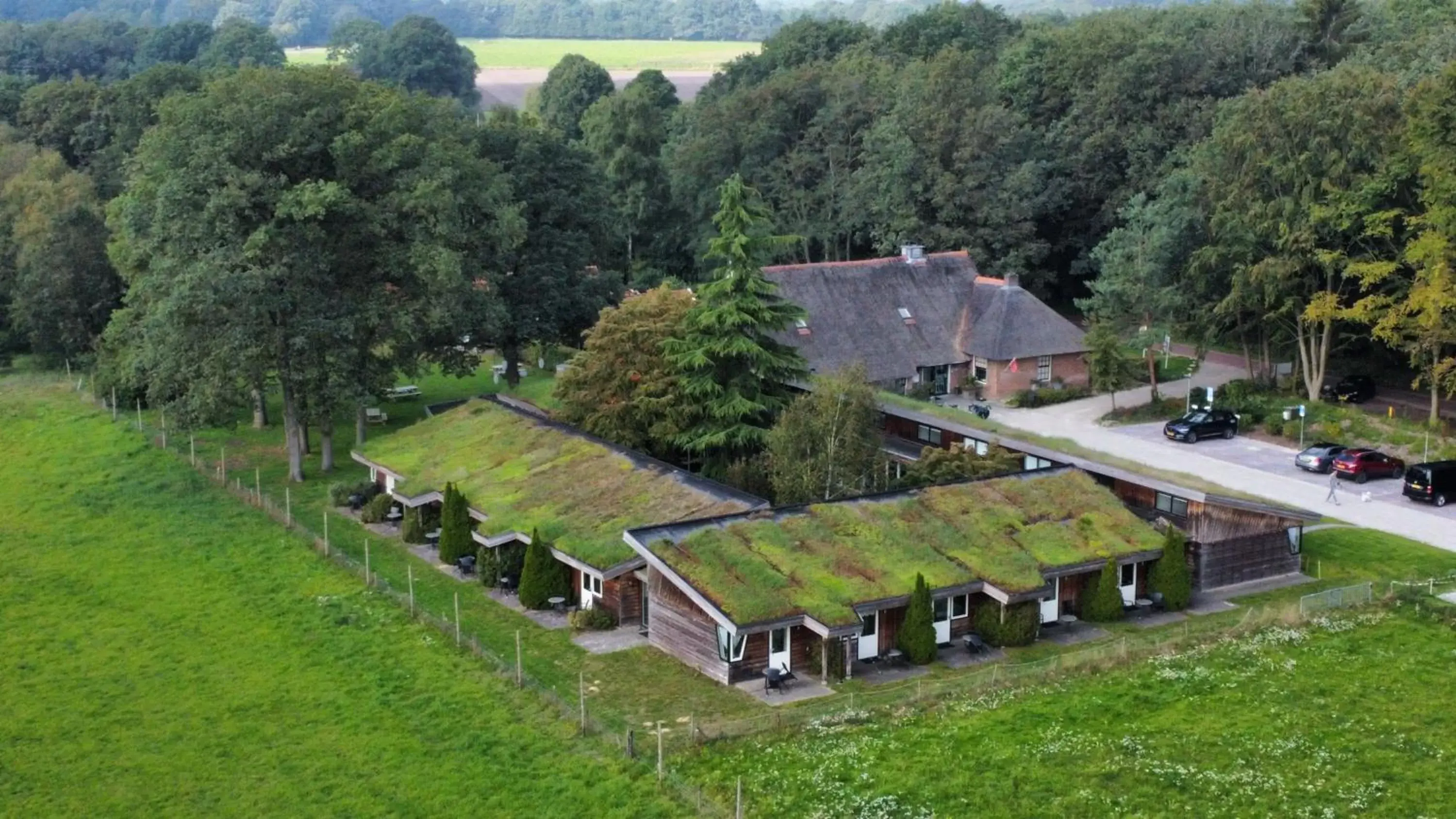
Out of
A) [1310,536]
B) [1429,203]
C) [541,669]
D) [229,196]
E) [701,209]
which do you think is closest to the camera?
[541,669]

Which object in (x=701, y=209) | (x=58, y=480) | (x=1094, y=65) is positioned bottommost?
(x=58, y=480)

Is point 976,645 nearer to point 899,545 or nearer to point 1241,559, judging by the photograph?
point 899,545

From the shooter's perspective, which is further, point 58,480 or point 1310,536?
point 58,480

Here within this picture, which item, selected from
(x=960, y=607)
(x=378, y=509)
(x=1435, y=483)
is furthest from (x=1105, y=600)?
(x=378, y=509)

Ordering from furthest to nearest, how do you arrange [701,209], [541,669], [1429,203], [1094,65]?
1. [701,209]
2. [1094,65]
3. [1429,203]
4. [541,669]

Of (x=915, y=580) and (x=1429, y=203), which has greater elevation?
(x=1429, y=203)

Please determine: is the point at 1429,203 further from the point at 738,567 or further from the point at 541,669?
the point at 541,669

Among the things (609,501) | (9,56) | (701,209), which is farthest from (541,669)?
(9,56)
